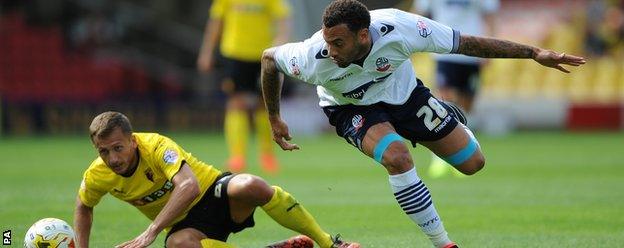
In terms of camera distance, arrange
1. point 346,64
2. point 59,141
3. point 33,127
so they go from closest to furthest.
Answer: point 346,64 < point 59,141 < point 33,127

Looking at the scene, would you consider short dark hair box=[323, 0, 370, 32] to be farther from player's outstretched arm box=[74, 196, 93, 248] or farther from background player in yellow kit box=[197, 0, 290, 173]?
background player in yellow kit box=[197, 0, 290, 173]

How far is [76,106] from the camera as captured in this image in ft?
75.1

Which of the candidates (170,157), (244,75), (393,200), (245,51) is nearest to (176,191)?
(170,157)

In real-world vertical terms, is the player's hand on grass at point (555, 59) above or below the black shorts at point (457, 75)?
above

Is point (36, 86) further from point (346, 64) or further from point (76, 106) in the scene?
point (346, 64)

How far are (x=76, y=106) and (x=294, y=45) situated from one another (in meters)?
16.1

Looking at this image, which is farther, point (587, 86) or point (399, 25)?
point (587, 86)

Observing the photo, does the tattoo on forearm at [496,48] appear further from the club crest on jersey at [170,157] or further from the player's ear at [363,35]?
the club crest on jersey at [170,157]

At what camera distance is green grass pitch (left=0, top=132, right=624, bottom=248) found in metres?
8.34

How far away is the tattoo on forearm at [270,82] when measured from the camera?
24.4 feet

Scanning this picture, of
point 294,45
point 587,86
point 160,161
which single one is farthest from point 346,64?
point 587,86

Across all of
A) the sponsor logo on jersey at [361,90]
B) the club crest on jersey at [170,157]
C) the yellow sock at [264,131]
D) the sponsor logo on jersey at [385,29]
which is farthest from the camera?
the yellow sock at [264,131]

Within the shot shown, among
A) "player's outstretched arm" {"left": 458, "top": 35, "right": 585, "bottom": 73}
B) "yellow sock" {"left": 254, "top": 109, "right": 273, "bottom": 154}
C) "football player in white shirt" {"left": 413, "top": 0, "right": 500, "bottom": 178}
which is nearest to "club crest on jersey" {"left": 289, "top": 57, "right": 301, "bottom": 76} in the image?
"player's outstretched arm" {"left": 458, "top": 35, "right": 585, "bottom": 73}

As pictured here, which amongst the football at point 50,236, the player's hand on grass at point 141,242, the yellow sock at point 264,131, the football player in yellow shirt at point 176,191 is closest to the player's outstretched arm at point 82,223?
the football player in yellow shirt at point 176,191
